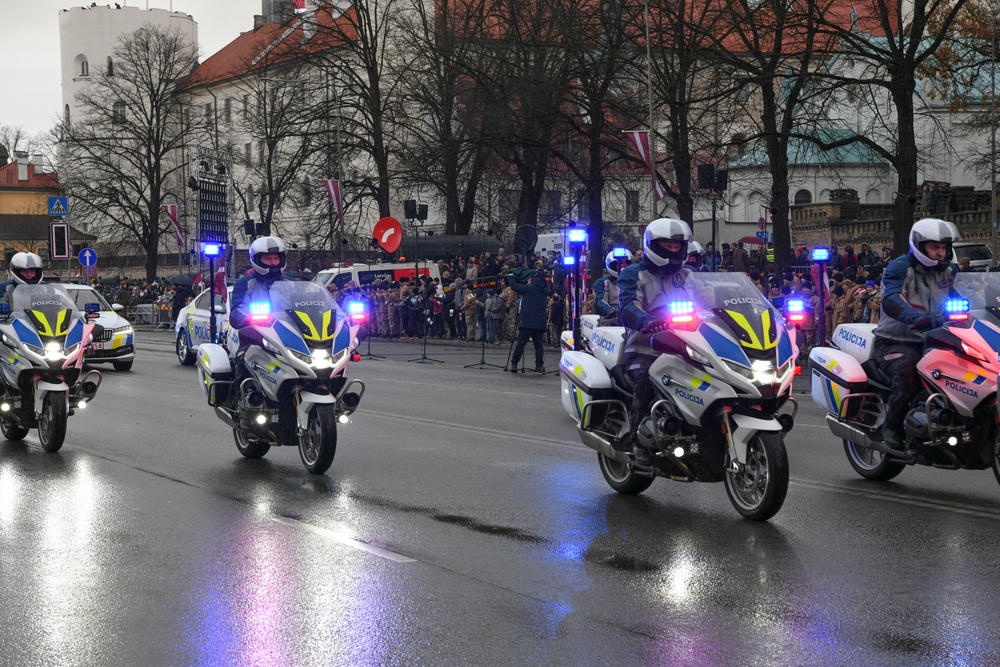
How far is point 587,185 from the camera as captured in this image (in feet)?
121

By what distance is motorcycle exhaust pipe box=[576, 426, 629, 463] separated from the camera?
30.9ft

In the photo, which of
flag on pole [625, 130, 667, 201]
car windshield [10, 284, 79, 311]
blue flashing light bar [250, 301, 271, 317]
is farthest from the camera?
flag on pole [625, 130, 667, 201]

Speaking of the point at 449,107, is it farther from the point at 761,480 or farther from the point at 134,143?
the point at 134,143

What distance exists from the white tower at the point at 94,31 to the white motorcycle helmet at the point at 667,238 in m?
97.7

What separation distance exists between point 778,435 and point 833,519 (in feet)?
2.72

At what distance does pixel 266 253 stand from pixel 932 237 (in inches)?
209

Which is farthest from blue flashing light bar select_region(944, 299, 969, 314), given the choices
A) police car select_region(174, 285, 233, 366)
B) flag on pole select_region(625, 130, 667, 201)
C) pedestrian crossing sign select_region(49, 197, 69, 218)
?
pedestrian crossing sign select_region(49, 197, 69, 218)

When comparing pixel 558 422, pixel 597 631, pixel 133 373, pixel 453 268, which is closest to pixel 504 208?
pixel 453 268

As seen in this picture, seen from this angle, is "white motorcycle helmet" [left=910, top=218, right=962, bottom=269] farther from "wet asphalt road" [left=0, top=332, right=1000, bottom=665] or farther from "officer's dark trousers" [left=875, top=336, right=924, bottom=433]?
"wet asphalt road" [left=0, top=332, right=1000, bottom=665]

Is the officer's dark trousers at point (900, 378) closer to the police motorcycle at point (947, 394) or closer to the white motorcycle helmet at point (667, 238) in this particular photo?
the police motorcycle at point (947, 394)

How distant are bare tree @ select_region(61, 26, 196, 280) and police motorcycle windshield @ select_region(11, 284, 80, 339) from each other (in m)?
60.5

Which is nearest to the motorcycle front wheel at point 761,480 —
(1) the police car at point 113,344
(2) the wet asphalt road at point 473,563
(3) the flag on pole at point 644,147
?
(2) the wet asphalt road at point 473,563

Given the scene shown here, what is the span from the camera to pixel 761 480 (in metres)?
8.48

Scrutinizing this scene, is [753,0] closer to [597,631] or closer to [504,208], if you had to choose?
[504,208]
